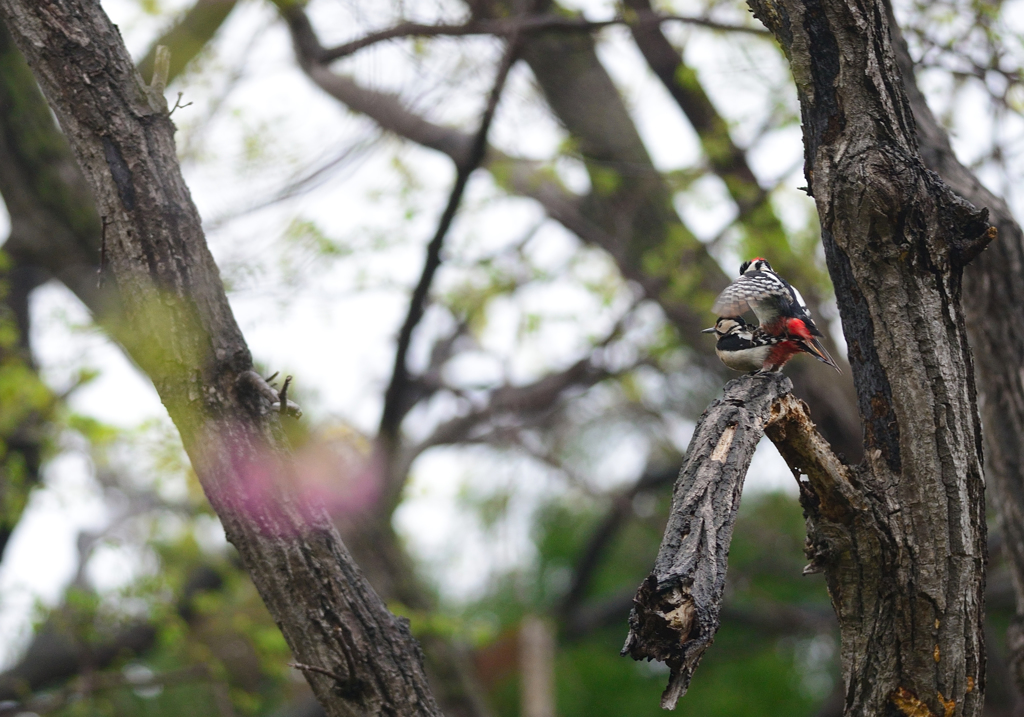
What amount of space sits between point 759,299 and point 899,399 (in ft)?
1.52

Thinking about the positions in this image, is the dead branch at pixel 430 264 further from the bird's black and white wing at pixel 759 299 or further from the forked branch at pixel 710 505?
the forked branch at pixel 710 505

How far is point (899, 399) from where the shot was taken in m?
2.26

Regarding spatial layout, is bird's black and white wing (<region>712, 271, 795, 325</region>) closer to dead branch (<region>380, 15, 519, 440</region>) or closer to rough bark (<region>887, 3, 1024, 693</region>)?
rough bark (<region>887, 3, 1024, 693</region>)

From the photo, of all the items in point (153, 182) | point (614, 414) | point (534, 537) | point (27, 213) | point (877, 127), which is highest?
point (614, 414)

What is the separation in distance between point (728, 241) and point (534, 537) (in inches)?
196

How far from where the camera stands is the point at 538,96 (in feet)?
18.1

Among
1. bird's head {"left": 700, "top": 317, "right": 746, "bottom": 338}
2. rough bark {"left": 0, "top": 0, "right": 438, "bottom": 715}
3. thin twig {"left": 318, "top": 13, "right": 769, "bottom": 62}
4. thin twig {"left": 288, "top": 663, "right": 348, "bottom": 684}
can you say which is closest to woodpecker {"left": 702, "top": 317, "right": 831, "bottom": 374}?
bird's head {"left": 700, "top": 317, "right": 746, "bottom": 338}

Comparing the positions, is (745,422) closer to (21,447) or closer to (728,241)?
(728,241)

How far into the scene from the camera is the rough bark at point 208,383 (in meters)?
2.32

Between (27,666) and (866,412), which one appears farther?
(27,666)

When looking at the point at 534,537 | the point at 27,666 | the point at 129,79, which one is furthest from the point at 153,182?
the point at 534,537

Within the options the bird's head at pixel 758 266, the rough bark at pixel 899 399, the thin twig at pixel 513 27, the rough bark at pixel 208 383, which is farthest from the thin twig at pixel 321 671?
the thin twig at pixel 513 27

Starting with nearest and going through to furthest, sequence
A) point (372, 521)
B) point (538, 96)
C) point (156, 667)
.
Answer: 1. point (538, 96)
2. point (372, 521)
3. point (156, 667)

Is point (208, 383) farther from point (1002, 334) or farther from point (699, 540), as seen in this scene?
point (1002, 334)
